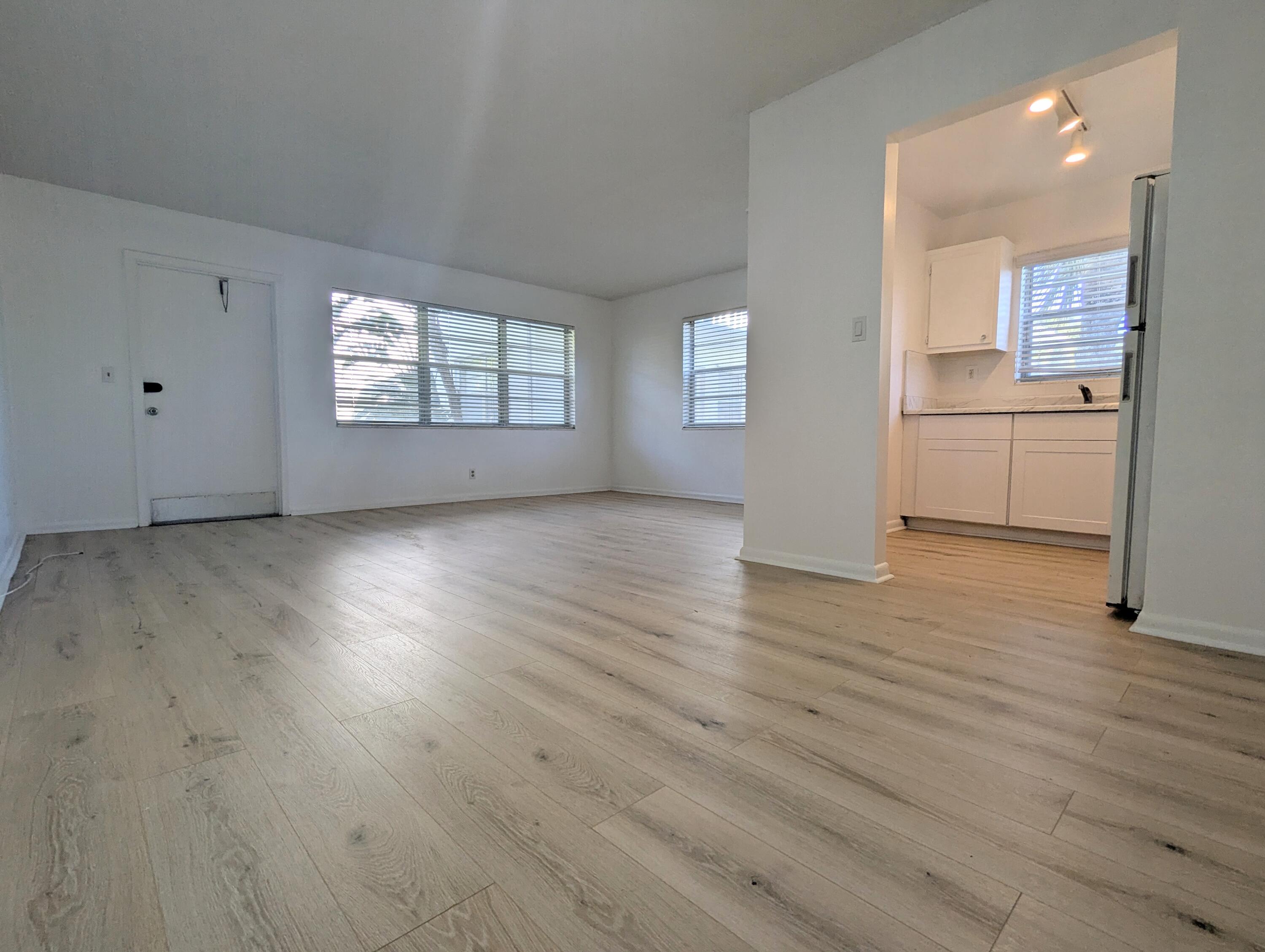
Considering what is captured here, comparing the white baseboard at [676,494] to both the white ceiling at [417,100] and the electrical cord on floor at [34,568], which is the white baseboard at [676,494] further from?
the electrical cord on floor at [34,568]

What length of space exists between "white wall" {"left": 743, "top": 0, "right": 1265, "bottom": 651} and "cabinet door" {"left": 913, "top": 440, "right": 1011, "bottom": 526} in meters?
1.71

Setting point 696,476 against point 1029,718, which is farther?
point 696,476

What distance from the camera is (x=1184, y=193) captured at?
194cm

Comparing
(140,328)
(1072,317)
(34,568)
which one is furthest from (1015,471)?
(140,328)

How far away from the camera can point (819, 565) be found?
9.59 ft

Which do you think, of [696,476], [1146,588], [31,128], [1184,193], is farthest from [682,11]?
[696,476]

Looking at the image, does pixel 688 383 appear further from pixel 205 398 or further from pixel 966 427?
pixel 205 398

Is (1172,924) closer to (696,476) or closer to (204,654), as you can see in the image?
(204,654)

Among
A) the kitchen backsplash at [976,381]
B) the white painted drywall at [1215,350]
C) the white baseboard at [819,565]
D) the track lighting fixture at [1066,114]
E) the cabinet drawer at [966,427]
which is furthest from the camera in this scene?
the kitchen backsplash at [976,381]

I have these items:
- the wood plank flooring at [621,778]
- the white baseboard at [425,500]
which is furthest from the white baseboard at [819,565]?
the white baseboard at [425,500]

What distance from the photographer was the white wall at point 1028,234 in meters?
3.90

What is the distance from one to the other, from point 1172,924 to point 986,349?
4.38 metres

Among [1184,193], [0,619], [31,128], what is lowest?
[0,619]

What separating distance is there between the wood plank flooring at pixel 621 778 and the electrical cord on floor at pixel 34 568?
25cm
